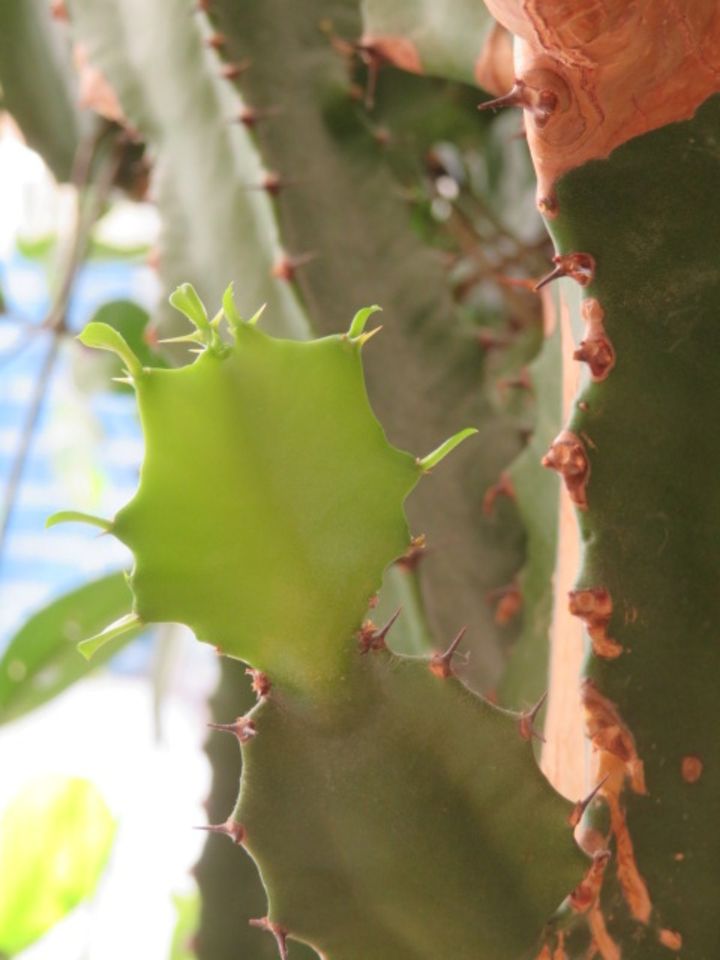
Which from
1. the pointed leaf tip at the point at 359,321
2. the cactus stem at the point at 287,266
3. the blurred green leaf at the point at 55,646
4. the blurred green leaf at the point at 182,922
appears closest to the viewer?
the pointed leaf tip at the point at 359,321

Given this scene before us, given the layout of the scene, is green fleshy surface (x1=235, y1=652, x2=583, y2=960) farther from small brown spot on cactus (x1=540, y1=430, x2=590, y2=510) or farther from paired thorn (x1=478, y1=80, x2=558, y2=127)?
paired thorn (x1=478, y1=80, x2=558, y2=127)

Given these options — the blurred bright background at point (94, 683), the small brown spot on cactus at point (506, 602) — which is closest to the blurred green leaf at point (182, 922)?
the blurred bright background at point (94, 683)

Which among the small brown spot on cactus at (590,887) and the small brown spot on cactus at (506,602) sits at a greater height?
the small brown spot on cactus at (590,887)

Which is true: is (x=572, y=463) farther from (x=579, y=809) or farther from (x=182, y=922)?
(x=182, y=922)

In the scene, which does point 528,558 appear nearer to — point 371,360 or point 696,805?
point 371,360

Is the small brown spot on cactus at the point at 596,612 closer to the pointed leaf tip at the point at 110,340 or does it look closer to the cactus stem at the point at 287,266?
the pointed leaf tip at the point at 110,340

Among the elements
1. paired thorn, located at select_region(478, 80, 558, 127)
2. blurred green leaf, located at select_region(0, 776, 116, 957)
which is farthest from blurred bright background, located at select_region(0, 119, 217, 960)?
paired thorn, located at select_region(478, 80, 558, 127)
